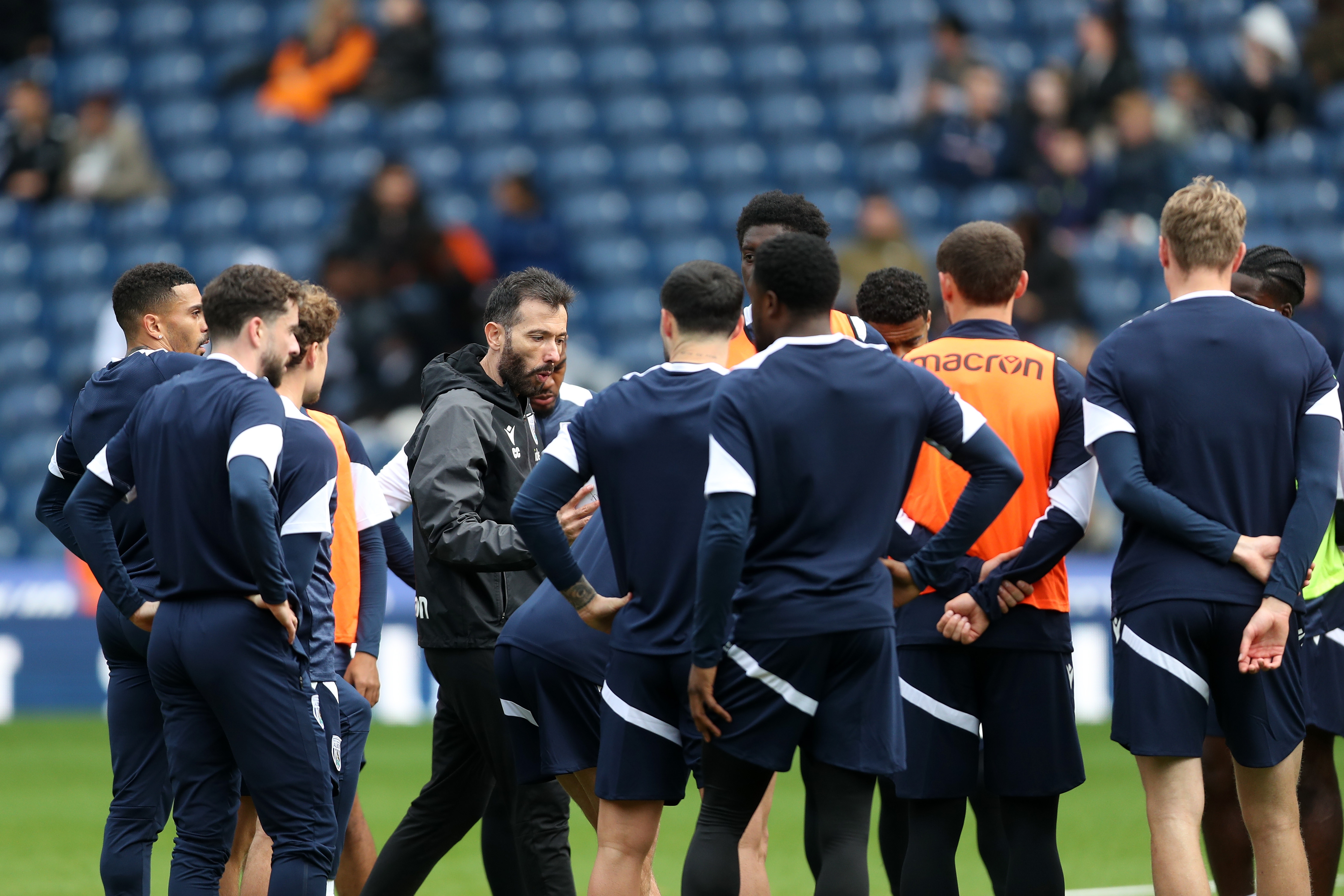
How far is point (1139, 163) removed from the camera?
13938 millimetres

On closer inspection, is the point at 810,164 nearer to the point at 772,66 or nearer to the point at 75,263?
the point at 772,66

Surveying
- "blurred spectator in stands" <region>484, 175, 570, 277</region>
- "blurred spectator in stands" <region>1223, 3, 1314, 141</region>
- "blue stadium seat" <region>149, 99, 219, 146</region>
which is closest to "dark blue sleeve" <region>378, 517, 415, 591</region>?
"blurred spectator in stands" <region>484, 175, 570, 277</region>

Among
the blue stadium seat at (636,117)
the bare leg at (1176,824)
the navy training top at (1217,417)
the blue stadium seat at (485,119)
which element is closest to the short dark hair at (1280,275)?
the navy training top at (1217,417)

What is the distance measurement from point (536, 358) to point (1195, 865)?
2437 millimetres

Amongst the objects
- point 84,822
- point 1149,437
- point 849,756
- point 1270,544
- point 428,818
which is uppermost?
point 1149,437

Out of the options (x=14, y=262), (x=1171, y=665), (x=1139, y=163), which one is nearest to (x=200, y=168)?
(x=14, y=262)

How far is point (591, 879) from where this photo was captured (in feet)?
13.9

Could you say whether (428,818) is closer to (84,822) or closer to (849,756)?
(849,756)

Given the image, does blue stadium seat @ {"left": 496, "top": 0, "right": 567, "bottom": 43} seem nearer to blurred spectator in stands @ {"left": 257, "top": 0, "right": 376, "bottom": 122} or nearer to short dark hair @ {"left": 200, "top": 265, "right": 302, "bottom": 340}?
blurred spectator in stands @ {"left": 257, "top": 0, "right": 376, "bottom": 122}

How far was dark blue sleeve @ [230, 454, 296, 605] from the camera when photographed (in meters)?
4.15

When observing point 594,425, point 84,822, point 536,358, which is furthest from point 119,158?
point 594,425

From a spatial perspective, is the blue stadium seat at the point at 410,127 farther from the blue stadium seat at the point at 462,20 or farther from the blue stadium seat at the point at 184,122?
the blue stadium seat at the point at 184,122

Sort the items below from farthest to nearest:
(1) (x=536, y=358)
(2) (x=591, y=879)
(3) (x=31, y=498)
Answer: (3) (x=31, y=498)
(1) (x=536, y=358)
(2) (x=591, y=879)

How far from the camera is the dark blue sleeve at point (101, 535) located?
4.56 m
